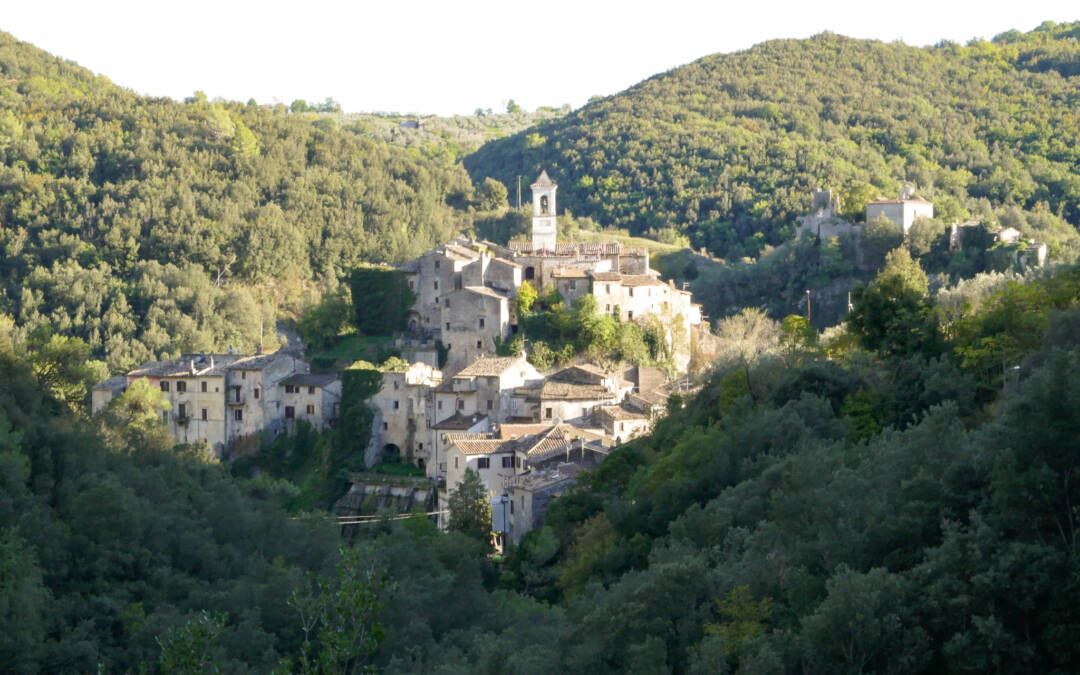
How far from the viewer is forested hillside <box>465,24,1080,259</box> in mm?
84938

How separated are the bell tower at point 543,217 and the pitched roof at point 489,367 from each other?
1126 centimetres

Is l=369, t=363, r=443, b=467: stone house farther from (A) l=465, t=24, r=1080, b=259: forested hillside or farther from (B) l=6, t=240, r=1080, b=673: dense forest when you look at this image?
(A) l=465, t=24, r=1080, b=259: forested hillside

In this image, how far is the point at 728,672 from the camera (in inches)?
825

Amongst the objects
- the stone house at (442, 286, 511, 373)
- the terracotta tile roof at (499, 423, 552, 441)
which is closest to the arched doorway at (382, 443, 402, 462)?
the stone house at (442, 286, 511, 373)

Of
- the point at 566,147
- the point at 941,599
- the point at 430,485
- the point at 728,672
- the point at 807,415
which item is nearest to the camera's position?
the point at 941,599

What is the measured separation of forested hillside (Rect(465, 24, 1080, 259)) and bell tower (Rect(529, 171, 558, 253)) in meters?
13.8

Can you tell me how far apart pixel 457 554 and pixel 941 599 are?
58.9 feet

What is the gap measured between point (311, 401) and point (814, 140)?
5386cm

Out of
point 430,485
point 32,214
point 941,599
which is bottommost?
point 430,485

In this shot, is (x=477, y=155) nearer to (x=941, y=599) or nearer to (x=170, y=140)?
(x=170, y=140)

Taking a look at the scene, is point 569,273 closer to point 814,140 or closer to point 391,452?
point 391,452

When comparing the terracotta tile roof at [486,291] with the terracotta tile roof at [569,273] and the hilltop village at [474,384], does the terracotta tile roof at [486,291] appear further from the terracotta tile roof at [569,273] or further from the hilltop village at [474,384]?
the terracotta tile roof at [569,273]

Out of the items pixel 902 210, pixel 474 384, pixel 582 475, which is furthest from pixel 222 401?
pixel 902 210

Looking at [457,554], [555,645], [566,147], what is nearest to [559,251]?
[457,554]
